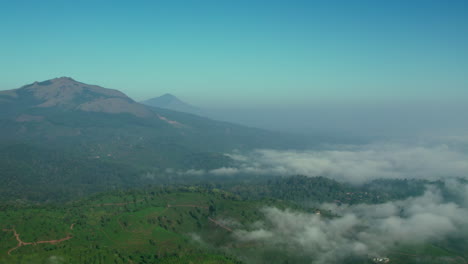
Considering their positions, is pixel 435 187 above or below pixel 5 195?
above

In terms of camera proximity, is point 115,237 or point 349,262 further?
point 349,262

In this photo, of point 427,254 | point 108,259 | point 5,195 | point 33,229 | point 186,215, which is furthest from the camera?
point 5,195

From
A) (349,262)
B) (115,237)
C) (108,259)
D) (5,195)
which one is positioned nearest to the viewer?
(108,259)

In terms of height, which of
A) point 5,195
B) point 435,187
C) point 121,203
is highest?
point 435,187

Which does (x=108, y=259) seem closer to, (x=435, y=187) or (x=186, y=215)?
(x=186, y=215)

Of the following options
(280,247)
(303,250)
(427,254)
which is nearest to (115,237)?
(280,247)

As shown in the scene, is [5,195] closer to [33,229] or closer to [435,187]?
[33,229]

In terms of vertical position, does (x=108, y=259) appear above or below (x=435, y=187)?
below

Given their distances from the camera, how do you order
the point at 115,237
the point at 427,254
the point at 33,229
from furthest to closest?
1. the point at 427,254
2. the point at 115,237
3. the point at 33,229

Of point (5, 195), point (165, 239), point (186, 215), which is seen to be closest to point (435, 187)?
point (186, 215)
